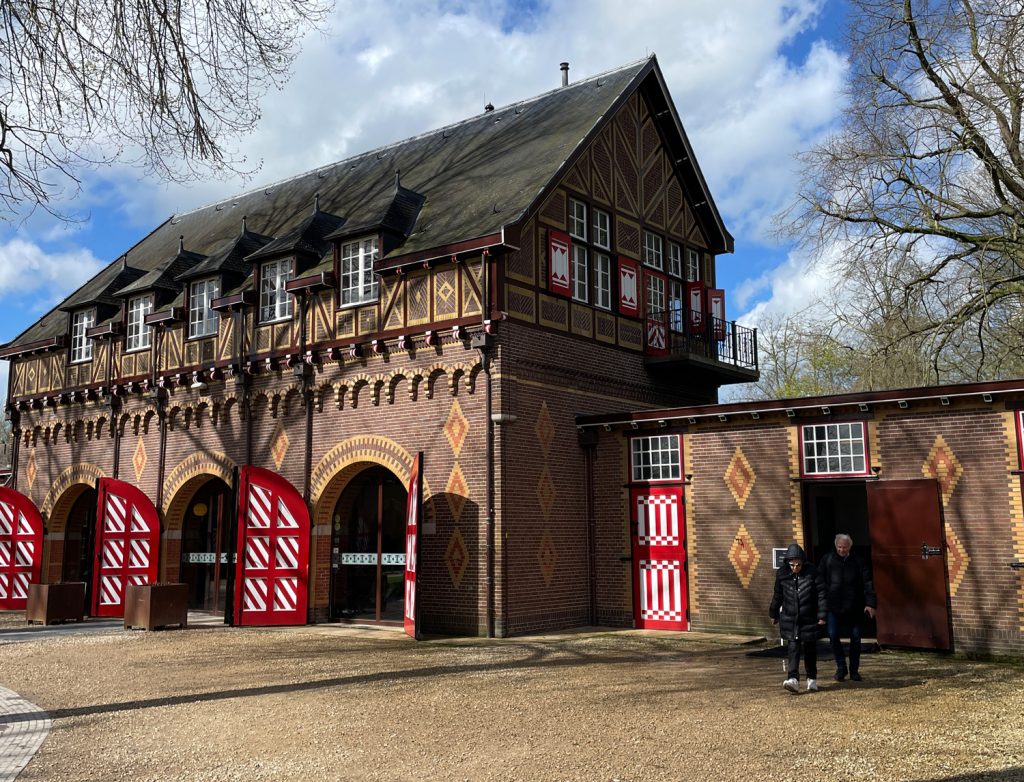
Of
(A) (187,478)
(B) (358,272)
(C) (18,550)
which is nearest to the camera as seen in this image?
(B) (358,272)

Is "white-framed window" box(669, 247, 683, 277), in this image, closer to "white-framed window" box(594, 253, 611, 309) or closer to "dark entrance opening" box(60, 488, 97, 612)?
"white-framed window" box(594, 253, 611, 309)

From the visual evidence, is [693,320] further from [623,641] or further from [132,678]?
[132,678]

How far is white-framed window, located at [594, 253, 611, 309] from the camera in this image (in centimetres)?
1806

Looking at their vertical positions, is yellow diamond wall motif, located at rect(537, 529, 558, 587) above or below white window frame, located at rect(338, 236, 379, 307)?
below

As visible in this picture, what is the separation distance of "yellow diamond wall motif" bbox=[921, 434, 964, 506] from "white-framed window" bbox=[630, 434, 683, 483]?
4041 millimetres

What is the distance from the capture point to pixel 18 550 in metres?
22.1

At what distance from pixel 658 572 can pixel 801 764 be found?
357 inches

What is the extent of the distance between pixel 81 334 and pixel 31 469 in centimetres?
403

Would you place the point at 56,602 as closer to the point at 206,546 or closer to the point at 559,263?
the point at 206,546

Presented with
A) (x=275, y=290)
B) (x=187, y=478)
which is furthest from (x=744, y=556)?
(x=187, y=478)

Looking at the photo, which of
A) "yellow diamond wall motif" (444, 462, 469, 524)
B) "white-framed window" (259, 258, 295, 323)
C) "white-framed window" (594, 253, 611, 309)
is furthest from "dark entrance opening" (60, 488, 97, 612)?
"white-framed window" (594, 253, 611, 309)

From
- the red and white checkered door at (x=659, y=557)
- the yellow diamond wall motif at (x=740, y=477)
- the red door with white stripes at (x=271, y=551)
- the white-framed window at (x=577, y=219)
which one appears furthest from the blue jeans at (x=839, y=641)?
the red door with white stripes at (x=271, y=551)

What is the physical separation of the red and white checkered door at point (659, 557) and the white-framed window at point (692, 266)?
6513mm

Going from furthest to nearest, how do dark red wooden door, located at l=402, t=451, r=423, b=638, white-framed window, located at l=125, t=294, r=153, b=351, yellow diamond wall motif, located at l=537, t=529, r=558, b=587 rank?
1. white-framed window, located at l=125, t=294, r=153, b=351
2. yellow diamond wall motif, located at l=537, t=529, r=558, b=587
3. dark red wooden door, located at l=402, t=451, r=423, b=638
